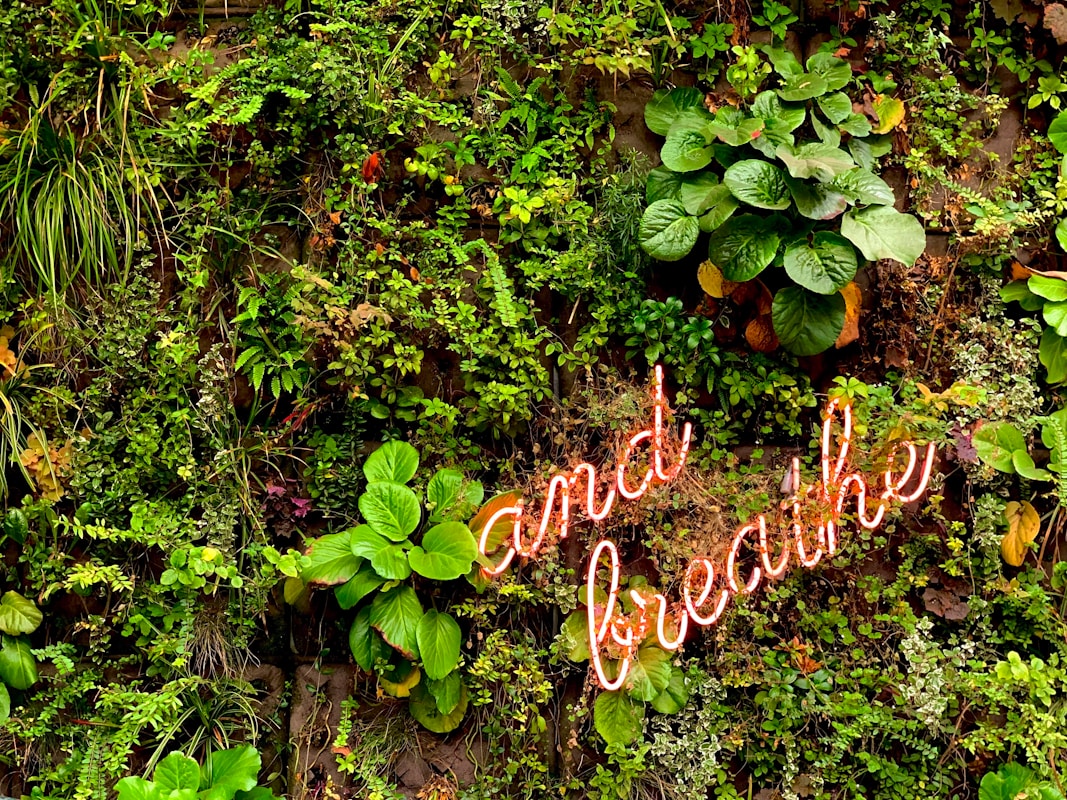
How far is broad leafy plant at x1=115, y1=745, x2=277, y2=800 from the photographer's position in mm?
2676

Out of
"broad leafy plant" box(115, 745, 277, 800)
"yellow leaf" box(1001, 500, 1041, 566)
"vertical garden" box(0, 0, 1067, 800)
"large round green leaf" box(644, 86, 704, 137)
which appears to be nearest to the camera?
"broad leafy plant" box(115, 745, 277, 800)

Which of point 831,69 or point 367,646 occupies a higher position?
point 831,69

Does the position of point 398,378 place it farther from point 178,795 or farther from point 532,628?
point 178,795

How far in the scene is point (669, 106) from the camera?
313 centimetres

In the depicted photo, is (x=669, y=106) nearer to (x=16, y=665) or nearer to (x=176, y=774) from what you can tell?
(x=176, y=774)

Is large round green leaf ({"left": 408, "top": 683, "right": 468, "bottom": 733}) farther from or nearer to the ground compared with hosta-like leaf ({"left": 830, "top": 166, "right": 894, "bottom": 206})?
→ nearer to the ground

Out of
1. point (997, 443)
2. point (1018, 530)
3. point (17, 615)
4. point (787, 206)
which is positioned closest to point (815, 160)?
point (787, 206)

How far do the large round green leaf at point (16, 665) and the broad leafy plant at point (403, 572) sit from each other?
1.00 metres

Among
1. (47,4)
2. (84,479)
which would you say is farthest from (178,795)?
(47,4)

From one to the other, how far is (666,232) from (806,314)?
0.56 metres

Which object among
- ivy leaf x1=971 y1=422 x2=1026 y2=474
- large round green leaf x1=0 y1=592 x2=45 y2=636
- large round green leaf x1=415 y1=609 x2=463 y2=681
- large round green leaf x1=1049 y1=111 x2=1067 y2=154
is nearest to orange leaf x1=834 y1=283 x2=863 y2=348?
ivy leaf x1=971 y1=422 x2=1026 y2=474

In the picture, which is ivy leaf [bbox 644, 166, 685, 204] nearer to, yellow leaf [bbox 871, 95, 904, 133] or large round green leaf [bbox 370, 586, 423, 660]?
yellow leaf [bbox 871, 95, 904, 133]

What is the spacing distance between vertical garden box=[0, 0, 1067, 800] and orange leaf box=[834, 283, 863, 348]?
0.05 feet

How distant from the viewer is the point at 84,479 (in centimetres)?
295
